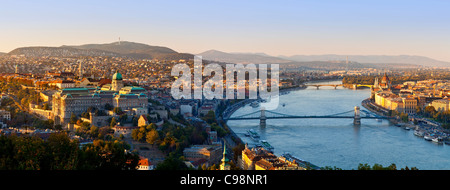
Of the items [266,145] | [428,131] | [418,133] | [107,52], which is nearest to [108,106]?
[266,145]

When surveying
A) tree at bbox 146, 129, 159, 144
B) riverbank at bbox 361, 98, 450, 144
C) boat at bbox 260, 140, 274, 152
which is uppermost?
tree at bbox 146, 129, 159, 144

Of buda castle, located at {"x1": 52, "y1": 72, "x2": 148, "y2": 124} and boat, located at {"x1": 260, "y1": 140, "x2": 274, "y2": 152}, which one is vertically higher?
buda castle, located at {"x1": 52, "y1": 72, "x2": 148, "y2": 124}

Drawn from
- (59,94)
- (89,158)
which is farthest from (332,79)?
(89,158)

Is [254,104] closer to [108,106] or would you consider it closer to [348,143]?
[348,143]

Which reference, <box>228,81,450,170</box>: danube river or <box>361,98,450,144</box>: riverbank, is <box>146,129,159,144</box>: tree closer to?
<box>228,81,450,170</box>: danube river

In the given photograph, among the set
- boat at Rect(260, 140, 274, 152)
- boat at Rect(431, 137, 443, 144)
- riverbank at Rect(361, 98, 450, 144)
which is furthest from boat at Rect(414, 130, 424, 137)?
boat at Rect(260, 140, 274, 152)

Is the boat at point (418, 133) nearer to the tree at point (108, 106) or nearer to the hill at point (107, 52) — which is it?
the tree at point (108, 106)
